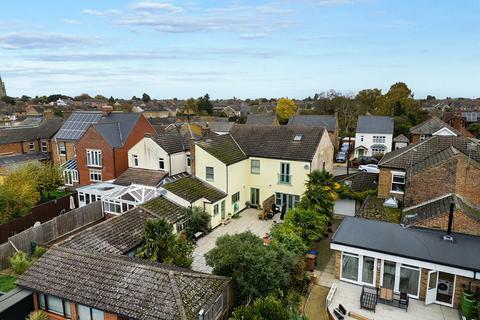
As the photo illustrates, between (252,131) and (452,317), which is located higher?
(252,131)

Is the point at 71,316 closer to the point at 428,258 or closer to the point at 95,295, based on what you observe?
the point at 95,295

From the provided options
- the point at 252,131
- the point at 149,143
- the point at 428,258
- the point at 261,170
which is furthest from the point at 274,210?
the point at 428,258

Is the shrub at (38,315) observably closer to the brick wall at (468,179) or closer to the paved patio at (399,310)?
the paved patio at (399,310)

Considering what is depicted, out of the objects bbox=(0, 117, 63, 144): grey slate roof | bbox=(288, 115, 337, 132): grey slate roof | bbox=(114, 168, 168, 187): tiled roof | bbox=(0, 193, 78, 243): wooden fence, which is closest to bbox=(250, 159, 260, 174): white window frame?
bbox=(114, 168, 168, 187): tiled roof

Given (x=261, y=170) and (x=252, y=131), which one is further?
(x=252, y=131)

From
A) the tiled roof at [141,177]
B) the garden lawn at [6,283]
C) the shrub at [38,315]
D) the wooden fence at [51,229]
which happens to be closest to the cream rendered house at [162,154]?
the tiled roof at [141,177]

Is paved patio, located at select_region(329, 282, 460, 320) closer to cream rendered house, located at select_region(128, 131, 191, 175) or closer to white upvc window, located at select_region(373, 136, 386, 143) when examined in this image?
cream rendered house, located at select_region(128, 131, 191, 175)
